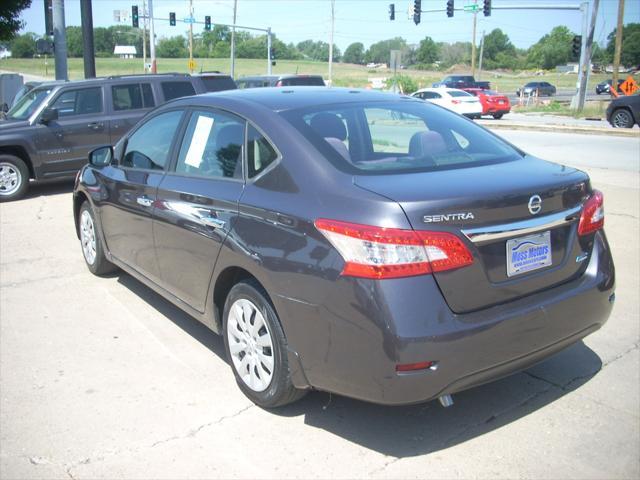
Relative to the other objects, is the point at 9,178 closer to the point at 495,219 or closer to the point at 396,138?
the point at 396,138

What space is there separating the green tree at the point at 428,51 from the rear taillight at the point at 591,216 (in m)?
161

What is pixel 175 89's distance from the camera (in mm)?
11938

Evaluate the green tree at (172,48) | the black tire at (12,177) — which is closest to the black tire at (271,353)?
the black tire at (12,177)

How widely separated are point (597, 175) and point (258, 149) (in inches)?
379

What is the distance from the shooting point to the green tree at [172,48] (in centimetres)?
13100

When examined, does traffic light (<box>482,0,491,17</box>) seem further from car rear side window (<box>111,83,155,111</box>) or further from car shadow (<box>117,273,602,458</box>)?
car shadow (<box>117,273,602,458</box>)

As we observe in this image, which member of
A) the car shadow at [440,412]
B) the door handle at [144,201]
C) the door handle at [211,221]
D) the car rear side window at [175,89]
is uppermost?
the car rear side window at [175,89]

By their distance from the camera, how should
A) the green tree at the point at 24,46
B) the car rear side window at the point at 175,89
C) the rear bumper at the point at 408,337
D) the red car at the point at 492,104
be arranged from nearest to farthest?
the rear bumper at the point at 408,337, the car rear side window at the point at 175,89, the red car at the point at 492,104, the green tree at the point at 24,46

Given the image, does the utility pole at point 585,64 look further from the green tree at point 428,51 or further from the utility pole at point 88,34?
the green tree at point 428,51

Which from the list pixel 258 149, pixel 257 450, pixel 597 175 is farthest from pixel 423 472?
pixel 597 175

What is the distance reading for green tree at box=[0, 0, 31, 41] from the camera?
19266 millimetres

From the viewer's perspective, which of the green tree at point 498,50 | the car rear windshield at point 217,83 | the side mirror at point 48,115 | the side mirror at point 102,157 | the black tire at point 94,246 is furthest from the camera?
the green tree at point 498,50

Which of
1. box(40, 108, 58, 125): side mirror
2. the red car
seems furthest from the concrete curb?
box(40, 108, 58, 125): side mirror

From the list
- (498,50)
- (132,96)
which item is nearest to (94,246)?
(132,96)
